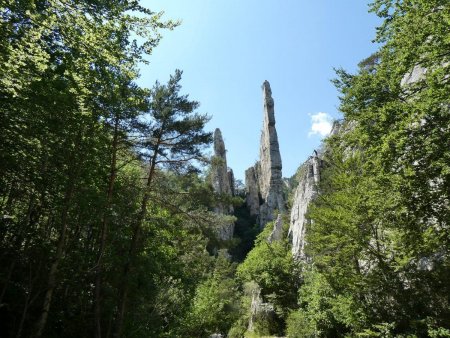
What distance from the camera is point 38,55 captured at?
5.66m

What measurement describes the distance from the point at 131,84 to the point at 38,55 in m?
4.83

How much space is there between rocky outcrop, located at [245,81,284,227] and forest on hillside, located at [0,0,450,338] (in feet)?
146

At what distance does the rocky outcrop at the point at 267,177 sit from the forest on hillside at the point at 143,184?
44.4 metres

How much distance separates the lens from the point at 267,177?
65.1 m

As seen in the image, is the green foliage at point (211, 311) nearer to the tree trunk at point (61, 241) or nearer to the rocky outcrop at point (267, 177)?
the tree trunk at point (61, 241)

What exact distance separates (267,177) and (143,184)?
5383 cm

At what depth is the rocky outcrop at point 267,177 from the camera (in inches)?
2446

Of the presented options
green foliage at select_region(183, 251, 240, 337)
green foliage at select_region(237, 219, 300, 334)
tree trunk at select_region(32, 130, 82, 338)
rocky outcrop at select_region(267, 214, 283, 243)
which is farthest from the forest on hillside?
rocky outcrop at select_region(267, 214, 283, 243)

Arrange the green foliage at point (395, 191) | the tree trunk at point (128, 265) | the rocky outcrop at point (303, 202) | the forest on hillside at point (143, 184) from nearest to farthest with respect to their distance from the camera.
Result: the forest on hillside at point (143, 184), the green foliage at point (395, 191), the tree trunk at point (128, 265), the rocky outcrop at point (303, 202)

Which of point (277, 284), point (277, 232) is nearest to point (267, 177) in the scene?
point (277, 232)

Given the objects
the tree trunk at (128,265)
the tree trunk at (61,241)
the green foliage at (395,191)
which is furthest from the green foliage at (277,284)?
the tree trunk at (61,241)

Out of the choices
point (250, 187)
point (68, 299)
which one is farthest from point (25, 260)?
point (250, 187)

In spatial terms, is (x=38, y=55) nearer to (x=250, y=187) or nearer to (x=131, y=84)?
(x=131, y=84)

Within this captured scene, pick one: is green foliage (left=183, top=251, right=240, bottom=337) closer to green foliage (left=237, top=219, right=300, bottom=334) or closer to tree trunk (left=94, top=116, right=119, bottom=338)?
green foliage (left=237, top=219, right=300, bottom=334)
